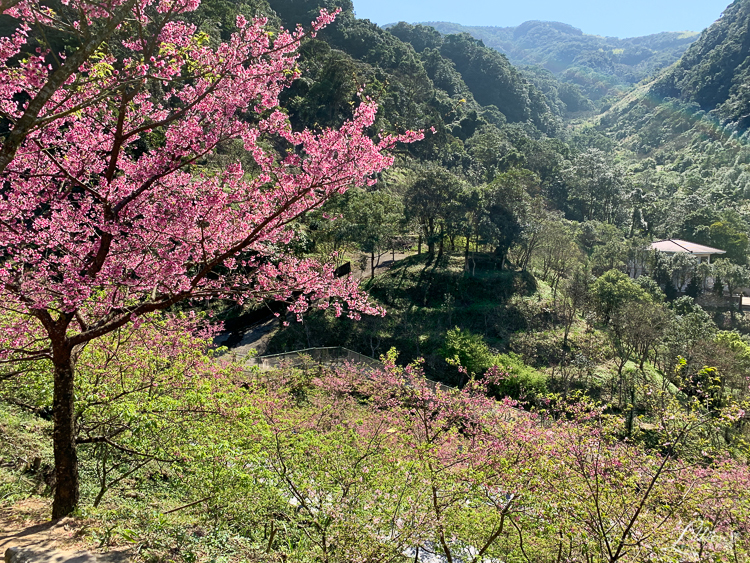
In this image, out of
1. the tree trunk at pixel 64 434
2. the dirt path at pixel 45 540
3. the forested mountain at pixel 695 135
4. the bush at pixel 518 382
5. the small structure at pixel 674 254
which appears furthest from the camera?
the forested mountain at pixel 695 135

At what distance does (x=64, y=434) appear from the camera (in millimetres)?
4410

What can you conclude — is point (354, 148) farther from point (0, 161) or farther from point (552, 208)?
point (552, 208)

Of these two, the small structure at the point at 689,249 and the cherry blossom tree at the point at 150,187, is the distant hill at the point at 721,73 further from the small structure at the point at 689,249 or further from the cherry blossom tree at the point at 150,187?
the cherry blossom tree at the point at 150,187

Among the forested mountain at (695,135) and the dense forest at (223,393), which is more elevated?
the forested mountain at (695,135)

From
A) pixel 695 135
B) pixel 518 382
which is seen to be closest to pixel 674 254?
pixel 518 382

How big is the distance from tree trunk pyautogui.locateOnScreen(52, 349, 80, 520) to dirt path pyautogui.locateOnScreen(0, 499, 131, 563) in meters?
0.19

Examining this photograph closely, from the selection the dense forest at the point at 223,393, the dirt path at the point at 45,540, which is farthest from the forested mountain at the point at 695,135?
the dirt path at the point at 45,540

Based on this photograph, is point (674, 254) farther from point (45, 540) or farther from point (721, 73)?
point (721, 73)

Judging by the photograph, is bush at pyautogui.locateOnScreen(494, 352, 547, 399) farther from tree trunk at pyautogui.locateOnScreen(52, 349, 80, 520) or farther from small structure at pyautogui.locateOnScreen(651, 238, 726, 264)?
small structure at pyautogui.locateOnScreen(651, 238, 726, 264)

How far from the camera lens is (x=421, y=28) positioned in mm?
90375

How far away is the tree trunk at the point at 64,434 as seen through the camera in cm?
430

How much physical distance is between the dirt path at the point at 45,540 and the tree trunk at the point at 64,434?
7.6 inches

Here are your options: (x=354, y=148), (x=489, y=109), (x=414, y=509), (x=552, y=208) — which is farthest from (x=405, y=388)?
(x=489, y=109)

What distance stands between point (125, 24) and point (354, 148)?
8.61ft
